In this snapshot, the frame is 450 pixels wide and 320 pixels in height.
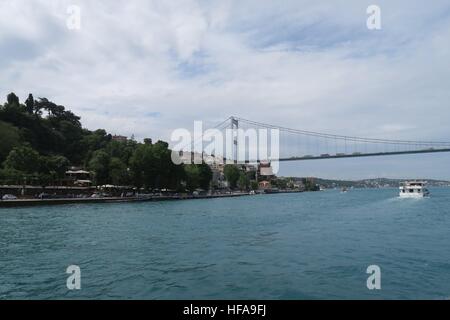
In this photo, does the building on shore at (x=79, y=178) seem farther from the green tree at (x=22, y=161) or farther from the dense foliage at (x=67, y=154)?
the green tree at (x=22, y=161)

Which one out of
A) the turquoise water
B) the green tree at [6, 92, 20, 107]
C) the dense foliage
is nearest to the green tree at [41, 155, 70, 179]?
the dense foliage

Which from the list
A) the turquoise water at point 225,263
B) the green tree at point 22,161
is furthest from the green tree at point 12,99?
the turquoise water at point 225,263

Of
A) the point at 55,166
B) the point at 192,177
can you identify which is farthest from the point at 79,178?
the point at 192,177

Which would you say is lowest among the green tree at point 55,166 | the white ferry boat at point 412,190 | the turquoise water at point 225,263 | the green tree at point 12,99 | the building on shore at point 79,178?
the turquoise water at point 225,263

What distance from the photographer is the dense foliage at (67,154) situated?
60.0m

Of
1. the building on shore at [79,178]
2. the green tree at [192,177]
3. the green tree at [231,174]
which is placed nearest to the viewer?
the building on shore at [79,178]

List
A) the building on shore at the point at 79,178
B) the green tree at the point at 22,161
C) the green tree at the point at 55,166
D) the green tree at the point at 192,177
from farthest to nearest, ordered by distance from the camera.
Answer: the green tree at the point at 192,177 < the building on shore at the point at 79,178 < the green tree at the point at 55,166 < the green tree at the point at 22,161

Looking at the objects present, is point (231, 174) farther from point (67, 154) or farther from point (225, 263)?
point (225, 263)

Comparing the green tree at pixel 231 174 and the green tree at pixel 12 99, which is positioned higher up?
the green tree at pixel 12 99

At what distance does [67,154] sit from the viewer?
3462 inches

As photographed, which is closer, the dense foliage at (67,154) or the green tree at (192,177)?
the dense foliage at (67,154)

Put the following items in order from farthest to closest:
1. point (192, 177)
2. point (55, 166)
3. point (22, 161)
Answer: point (192, 177) → point (55, 166) → point (22, 161)
